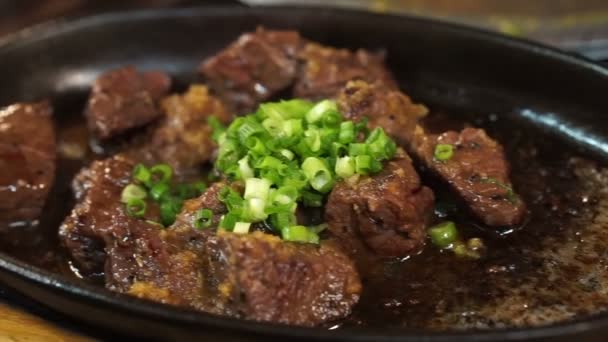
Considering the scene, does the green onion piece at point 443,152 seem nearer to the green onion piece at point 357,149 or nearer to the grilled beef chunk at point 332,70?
the green onion piece at point 357,149

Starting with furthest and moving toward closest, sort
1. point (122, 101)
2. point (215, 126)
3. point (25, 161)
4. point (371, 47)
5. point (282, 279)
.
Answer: point (371, 47), point (122, 101), point (215, 126), point (25, 161), point (282, 279)

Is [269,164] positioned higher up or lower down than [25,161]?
higher up

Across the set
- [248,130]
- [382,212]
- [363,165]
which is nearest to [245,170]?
[248,130]

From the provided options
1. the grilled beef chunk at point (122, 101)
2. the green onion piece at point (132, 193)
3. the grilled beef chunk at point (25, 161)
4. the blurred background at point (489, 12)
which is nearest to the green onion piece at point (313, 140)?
the green onion piece at point (132, 193)

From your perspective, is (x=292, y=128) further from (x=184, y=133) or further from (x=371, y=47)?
(x=371, y=47)

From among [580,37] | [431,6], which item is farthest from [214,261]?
[431,6]
